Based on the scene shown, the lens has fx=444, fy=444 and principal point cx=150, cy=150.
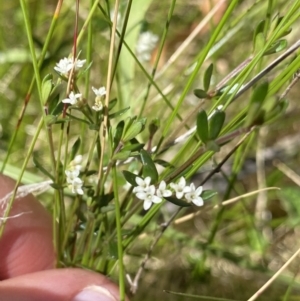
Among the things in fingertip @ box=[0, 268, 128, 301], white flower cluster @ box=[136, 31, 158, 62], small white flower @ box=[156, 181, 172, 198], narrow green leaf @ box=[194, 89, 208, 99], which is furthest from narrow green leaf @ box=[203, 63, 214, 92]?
white flower cluster @ box=[136, 31, 158, 62]

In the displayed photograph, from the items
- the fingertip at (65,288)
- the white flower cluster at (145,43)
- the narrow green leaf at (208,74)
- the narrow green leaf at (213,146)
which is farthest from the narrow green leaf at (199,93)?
the white flower cluster at (145,43)

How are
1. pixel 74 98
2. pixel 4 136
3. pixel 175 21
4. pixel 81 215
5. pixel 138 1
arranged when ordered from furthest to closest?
pixel 175 21
pixel 4 136
pixel 138 1
pixel 81 215
pixel 74 98

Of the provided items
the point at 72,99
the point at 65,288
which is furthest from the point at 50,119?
the point at 65,288

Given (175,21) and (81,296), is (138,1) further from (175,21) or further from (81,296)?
(81,296)

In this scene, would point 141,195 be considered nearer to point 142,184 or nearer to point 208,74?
point 142,184

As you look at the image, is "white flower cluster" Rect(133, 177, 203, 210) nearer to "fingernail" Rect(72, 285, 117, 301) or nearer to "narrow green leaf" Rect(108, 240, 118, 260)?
"narrow green leaf" Rect(108, 240, 118, 260)

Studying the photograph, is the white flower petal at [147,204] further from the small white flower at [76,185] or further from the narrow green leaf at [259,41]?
the narrow green leaf at [259,41]

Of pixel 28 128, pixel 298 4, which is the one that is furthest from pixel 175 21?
pixel 298 4

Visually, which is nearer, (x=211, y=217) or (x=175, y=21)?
(x=211, y=217)
